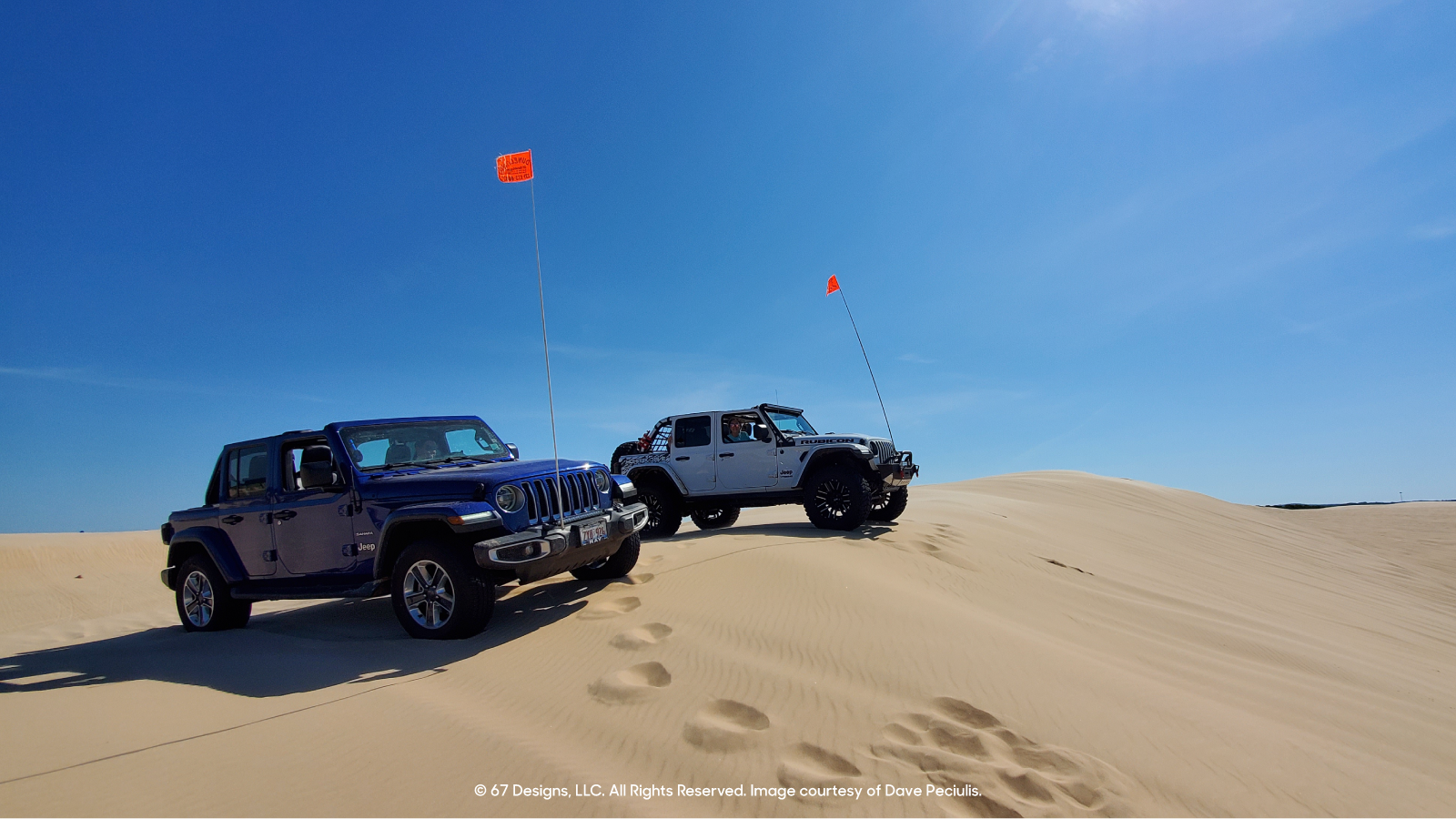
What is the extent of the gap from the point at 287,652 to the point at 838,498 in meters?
7.08

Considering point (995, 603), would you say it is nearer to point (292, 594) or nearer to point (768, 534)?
point (768, 534)

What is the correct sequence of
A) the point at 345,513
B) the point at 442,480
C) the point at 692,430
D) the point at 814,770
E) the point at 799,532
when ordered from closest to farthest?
the point at 814,770, the point at 442,480, the point at 345,513, the point at 799,532, the point at 692,430

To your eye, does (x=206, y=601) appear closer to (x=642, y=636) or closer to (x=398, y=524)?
(x=398, y=524)

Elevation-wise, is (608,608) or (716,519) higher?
(716,519)

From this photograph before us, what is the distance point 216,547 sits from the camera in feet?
21.7

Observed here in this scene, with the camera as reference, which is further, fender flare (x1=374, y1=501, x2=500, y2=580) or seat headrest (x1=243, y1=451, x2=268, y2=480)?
seat headrest (x1=243, y1=451, x2=268, y2=480)

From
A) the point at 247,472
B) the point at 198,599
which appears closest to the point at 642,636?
the point at 247,472

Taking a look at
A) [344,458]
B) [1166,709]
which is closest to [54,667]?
[344,458]

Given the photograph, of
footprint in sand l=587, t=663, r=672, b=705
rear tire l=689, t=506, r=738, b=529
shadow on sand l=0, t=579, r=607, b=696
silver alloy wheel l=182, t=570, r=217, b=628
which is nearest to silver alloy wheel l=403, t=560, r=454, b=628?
shadow on sand l=0, t=579, r=607, b=696

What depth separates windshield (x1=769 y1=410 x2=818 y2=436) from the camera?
1064 cm

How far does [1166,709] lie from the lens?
4277mm

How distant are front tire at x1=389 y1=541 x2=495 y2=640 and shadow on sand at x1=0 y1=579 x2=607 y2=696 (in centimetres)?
14

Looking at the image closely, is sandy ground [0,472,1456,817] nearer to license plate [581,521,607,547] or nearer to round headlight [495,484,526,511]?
license plate [581,521,607,547]

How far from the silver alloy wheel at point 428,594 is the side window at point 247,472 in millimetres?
2132
